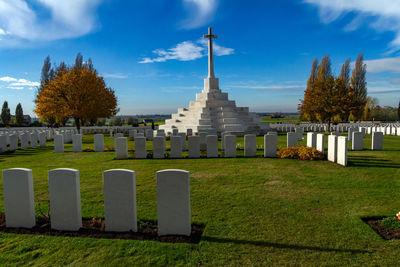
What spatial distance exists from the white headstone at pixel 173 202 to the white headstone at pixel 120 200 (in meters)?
0.45

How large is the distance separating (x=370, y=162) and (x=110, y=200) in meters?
9.58

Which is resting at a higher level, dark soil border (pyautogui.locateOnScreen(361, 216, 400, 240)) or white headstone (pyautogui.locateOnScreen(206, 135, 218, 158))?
white headstone (pyautogui.locateOnScreen(206, 135, 218, 158))

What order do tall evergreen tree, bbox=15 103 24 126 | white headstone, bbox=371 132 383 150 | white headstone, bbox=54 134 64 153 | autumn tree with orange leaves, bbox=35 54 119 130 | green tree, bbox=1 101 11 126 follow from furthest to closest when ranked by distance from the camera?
green tree, bbox=1 101 11 126 < tall evergreen tree, bbox=15 103 24 126 < autumn tree with orange leaves, bbox=35 54 119 130 < white headstone, bbox=54 134 64 153 < white headstone, bbox=371 132 383 150

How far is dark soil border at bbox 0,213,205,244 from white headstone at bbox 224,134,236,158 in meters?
7.20

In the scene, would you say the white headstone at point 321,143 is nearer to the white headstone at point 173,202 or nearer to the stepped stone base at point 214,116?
the white headstone at point 173,202

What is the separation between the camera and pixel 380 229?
13.7 ft

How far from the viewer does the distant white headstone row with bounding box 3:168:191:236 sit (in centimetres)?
394

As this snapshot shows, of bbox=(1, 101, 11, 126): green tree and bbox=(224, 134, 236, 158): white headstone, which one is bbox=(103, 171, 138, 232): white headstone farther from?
bbox=(1, 101, 11, 126): green tree

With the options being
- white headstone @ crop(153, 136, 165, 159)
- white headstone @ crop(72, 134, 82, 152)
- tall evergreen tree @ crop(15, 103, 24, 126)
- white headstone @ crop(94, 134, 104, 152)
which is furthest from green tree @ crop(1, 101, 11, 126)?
white headstone @ crop(153, 136, 165, 159)

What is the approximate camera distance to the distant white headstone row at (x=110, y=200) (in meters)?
3.94

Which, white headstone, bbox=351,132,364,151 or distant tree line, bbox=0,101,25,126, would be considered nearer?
white headstone, bbox=351,132,364,151

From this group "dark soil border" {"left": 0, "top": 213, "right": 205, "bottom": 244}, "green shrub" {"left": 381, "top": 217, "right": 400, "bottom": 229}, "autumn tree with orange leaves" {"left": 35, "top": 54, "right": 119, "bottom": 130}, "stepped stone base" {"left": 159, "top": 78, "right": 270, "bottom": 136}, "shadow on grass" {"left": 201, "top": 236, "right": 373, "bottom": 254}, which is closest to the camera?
"shadow on grass" {"left": 201, "top": 236, "right": 373, "bottom": 254}

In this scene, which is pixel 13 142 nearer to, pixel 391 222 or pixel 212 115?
pixel 212 115

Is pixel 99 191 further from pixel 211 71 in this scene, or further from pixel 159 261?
pixel 211 71
